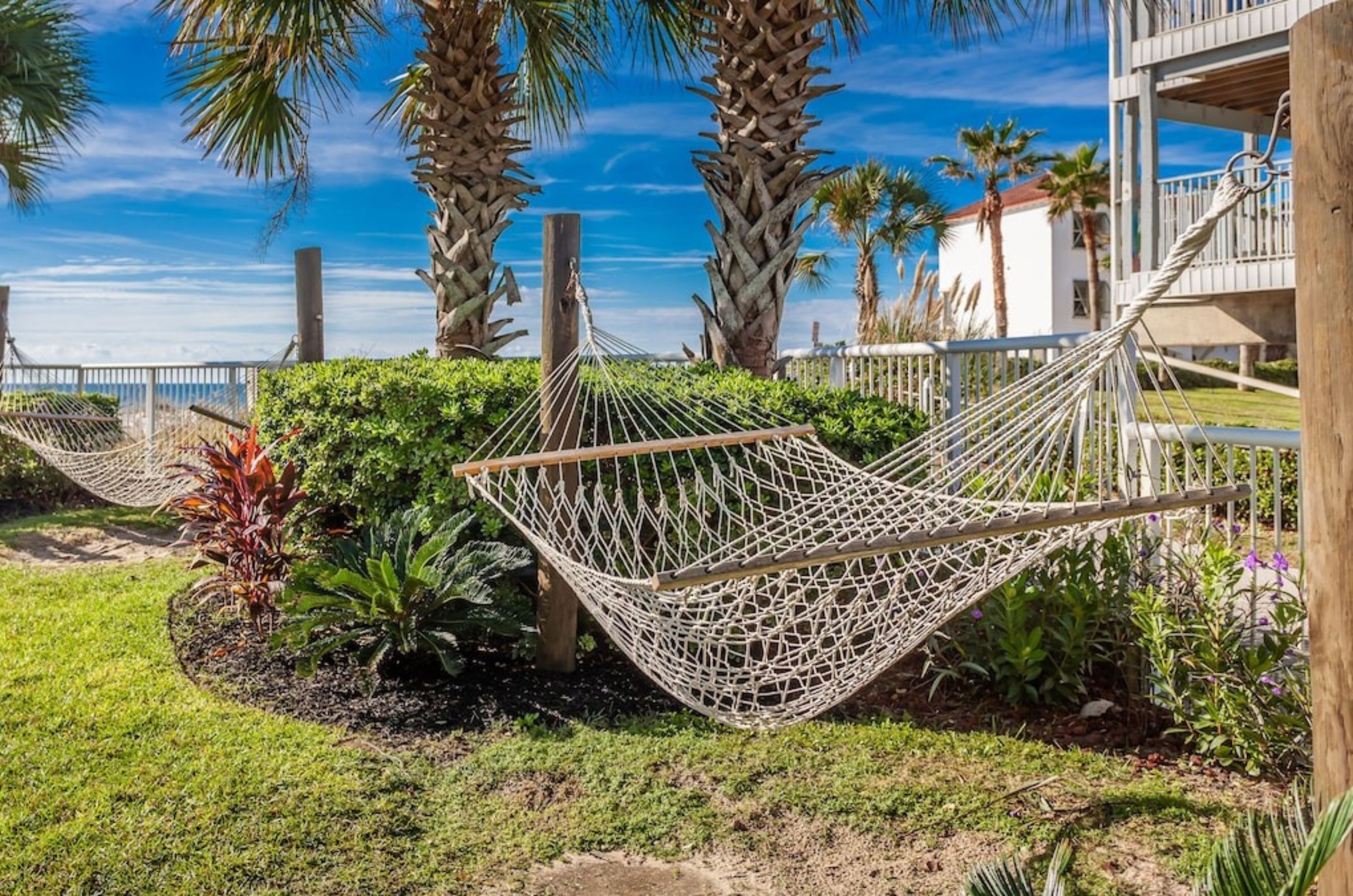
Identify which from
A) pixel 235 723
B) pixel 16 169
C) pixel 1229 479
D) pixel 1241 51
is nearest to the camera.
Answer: pixel 1229 479

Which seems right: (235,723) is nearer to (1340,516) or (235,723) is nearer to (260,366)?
(1340,516)

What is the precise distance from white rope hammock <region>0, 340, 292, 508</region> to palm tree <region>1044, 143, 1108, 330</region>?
48.5 ft

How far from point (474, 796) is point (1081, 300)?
68.4ft

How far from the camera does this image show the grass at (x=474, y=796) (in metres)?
2.42

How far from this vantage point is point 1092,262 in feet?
62.1

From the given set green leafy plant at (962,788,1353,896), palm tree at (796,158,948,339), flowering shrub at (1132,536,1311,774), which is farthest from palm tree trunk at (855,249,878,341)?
green leafy plant at (962,788,1353,896)

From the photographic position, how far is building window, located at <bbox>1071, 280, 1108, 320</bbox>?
21.2 m

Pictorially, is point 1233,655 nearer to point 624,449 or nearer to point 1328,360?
point 1328,360

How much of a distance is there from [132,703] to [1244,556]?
3591 millimetres

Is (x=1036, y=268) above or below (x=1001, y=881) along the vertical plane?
above

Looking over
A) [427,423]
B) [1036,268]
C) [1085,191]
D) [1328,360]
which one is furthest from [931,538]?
[1036,268]

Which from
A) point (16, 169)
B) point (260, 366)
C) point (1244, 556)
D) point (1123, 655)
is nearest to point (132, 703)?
point (1123, 655)

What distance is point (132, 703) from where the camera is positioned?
3.40m

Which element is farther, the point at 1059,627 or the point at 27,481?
the point at 27,481
